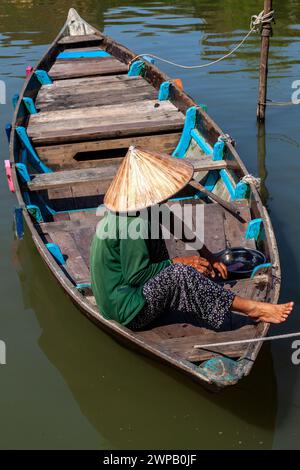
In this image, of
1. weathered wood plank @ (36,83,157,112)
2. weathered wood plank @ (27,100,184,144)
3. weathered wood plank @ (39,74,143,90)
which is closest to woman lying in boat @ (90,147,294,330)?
weathered wood plank @ (27,100,184,144)

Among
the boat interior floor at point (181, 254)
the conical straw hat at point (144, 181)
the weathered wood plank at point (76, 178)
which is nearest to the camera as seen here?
the conical straw hat at point (144, 181)

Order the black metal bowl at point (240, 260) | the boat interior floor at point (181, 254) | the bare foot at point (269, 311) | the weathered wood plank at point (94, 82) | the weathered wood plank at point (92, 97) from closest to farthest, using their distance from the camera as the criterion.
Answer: the bare foot at point (269, 311), the boat interior floor at point (181, 254), the black metal bowl at point (240, 260), the weathered wood plank at point (92, 97), the weathered wood plank at point (94, 82)

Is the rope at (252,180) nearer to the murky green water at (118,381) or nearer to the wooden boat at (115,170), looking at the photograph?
the wooden boat at (115,170)

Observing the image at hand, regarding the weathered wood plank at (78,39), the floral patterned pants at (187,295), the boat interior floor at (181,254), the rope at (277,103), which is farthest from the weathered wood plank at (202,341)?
the weathered wood plank at (78,39)

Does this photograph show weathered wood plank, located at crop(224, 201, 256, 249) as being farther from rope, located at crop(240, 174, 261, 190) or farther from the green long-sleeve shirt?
the green long-sleeve shirt

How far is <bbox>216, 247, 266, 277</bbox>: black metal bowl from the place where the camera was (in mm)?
4168

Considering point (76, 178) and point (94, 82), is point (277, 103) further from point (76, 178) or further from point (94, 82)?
point (76, 178)

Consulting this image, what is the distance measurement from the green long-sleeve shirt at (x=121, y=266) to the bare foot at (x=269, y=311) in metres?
0.61

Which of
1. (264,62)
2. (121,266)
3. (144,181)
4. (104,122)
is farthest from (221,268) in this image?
(264,62)

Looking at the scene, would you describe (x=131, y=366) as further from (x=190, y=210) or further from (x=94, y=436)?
(x=190, y=210)

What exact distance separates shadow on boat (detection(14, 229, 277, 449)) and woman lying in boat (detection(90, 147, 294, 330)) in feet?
1.70

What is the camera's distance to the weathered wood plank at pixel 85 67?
8312 millimetres

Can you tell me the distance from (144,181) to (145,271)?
563mm

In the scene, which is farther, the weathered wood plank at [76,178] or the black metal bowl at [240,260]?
the weathered wood plank at [76,178]
